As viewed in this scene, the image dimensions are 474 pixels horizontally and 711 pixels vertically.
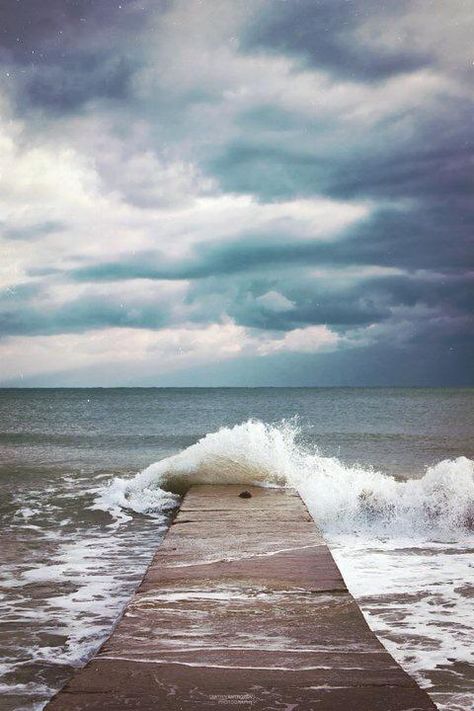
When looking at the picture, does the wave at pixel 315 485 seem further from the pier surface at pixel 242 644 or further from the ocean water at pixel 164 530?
the pier surface at pixel 242 644

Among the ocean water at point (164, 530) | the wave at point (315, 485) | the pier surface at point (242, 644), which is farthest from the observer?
the wave at point (315, 485)

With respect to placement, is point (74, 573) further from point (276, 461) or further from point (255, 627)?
point (276, 461)

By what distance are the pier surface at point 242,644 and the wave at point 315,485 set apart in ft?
13.9

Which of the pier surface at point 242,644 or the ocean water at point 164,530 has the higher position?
the pier surface at point 242,644

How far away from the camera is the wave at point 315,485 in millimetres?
10086

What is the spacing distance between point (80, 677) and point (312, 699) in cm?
117

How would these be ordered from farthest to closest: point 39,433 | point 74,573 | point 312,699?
point 39,433
point 74,573
point 312,699

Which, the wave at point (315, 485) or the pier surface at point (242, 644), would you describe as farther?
the wave at point (315, 485)

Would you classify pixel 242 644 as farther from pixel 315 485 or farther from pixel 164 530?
pixel 315 485

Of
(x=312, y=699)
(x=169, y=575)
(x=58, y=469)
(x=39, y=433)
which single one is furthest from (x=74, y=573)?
(x=39, y=433)

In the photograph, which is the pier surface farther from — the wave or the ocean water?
the wave

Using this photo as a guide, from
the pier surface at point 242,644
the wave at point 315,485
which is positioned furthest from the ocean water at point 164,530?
the pier surface at point 242,644

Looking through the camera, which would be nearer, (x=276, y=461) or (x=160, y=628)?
(x=160, y=628)

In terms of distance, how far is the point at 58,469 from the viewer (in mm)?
19172
